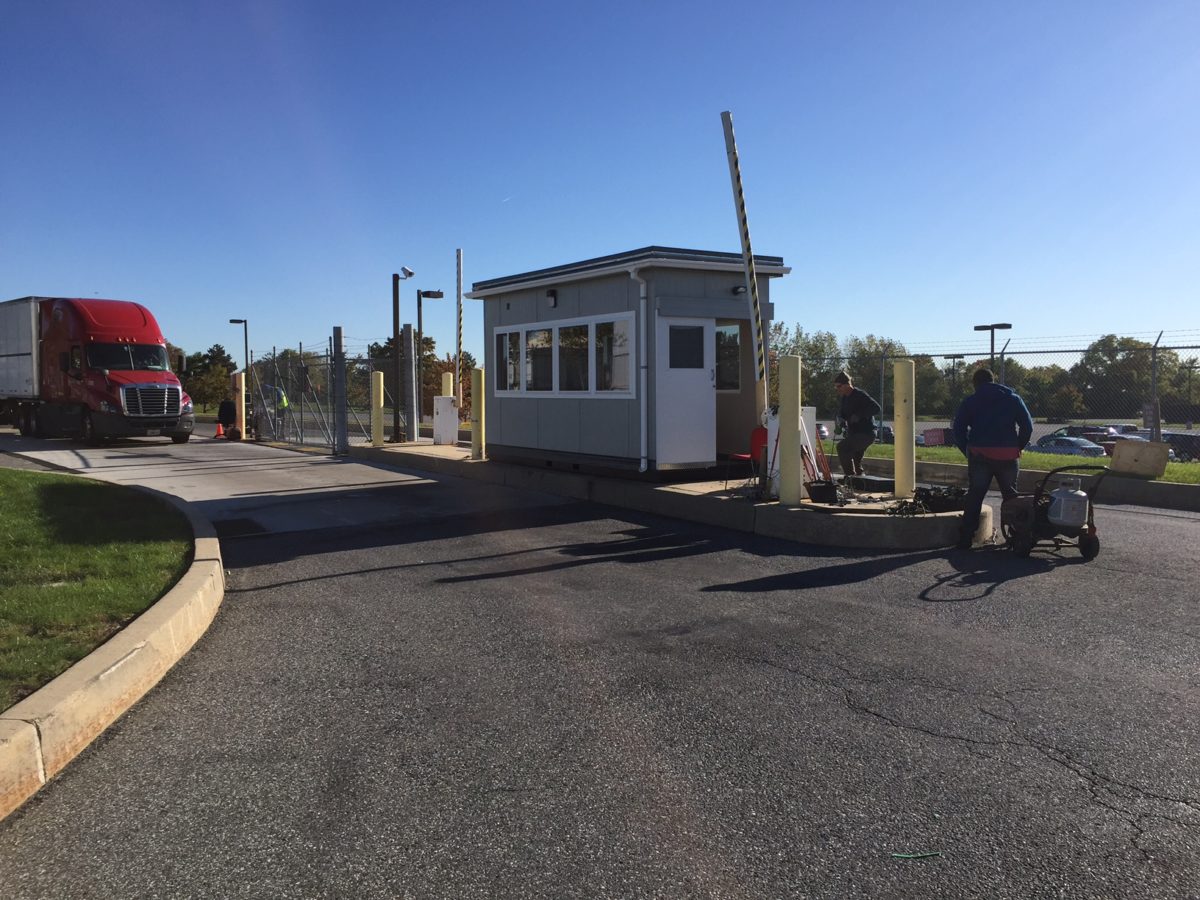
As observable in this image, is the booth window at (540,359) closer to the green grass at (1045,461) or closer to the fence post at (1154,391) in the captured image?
the green grass at (1045,461)

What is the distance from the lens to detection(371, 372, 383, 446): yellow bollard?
66.4 ft

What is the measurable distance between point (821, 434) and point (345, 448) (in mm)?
12753

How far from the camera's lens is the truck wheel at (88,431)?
2317 centimetres

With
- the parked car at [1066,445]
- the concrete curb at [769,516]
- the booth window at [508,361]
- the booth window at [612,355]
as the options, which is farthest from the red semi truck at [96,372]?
the parked car at [1066,445]

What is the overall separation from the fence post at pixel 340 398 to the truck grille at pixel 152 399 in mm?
5679

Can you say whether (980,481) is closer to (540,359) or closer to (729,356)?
(729,356)

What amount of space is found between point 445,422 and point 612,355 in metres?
8.03

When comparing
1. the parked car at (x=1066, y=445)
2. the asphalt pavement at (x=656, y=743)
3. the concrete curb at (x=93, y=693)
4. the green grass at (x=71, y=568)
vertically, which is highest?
the parked car at (x=1066, y=445)

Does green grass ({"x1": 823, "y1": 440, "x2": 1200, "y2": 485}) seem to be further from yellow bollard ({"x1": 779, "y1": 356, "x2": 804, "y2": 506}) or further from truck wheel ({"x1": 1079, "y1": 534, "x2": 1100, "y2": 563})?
yellow bollard ({"x1": 779, "y1": 356, "x2": 804, "y2": 506})

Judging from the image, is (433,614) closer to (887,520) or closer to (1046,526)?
(887,520)

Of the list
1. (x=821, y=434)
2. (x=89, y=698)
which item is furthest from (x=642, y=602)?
(x=821, y=434)

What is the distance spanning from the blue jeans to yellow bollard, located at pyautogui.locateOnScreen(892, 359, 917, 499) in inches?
51.2

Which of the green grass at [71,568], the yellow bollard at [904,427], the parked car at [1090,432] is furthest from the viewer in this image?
the parked car at [1090,432]

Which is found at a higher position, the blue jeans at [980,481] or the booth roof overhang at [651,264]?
the booth roof overhang at [651,264]
